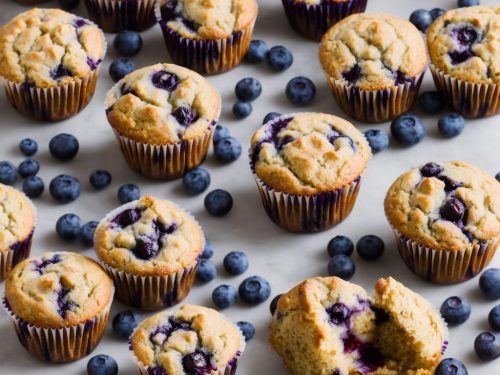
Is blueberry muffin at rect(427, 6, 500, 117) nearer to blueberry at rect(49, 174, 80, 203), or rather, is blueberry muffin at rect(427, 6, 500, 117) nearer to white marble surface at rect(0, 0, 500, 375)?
white marble surface at rect(0, 0, 500, 375)

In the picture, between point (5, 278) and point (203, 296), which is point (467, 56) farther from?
point (5, 278)

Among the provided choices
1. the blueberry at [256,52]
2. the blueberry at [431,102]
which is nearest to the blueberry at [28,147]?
the blueberry at [256,52]

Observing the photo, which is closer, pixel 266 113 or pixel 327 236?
pixel 327 236

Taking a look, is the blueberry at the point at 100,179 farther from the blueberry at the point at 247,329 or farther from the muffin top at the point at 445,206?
the muffin top at the point at 445,206

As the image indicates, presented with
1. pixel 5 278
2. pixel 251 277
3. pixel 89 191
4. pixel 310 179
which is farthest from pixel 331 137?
pixel 5 278

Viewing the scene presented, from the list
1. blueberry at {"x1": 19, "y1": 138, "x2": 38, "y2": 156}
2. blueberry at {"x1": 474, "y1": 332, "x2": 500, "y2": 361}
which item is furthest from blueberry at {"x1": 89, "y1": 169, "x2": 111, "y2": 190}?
blueberry at {"x1": 474, "y1": 332, "x2": 500, "y2": 361}

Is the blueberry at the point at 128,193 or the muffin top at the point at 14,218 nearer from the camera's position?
the muffin top at the point at 14,218

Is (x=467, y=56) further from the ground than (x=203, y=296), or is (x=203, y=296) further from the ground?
(x=467, y=56)

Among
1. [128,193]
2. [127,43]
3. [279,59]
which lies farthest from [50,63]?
[279,59]
